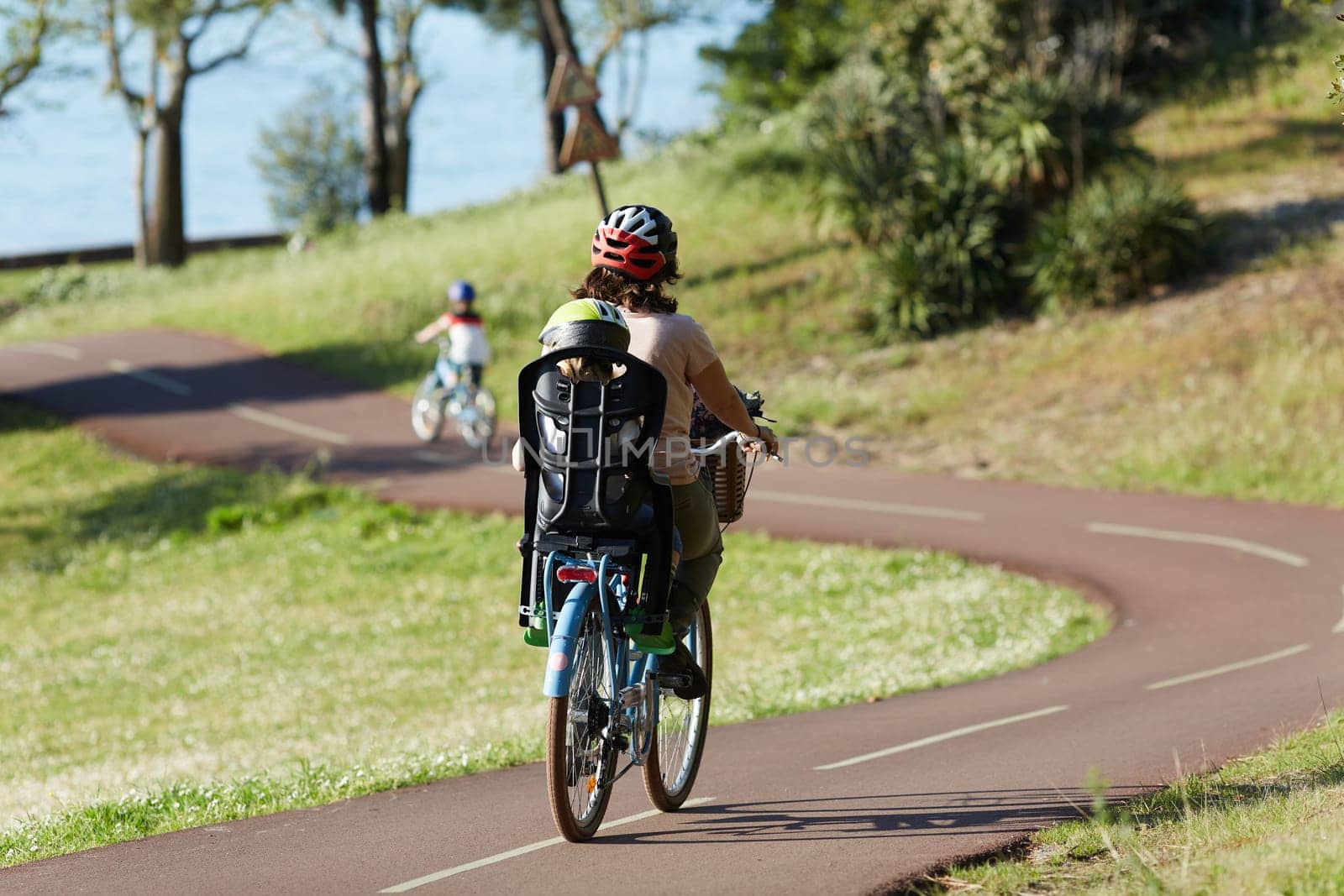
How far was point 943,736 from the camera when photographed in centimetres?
819

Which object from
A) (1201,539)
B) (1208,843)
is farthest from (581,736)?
(1201,539)

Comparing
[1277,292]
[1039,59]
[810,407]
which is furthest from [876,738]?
[1039,59]

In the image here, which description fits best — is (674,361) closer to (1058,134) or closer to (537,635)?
(537,635)

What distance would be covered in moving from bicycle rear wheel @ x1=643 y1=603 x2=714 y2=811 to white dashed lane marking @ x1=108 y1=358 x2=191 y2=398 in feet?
79.2

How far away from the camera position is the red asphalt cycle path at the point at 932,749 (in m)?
5.58

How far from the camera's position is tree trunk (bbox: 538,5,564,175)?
46.6 m

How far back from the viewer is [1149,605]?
13320 millimetres

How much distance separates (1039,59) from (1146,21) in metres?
5.82

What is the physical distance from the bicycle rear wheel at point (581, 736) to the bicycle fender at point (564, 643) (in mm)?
48

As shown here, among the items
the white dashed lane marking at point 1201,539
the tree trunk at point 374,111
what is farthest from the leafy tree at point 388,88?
the white dashed lane marking at point 1201,539

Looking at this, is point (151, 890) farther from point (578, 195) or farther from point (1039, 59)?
point (578, 195)

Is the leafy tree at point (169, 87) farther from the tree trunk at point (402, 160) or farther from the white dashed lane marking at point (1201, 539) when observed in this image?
the white dashed lane marking at point (1201, 539)

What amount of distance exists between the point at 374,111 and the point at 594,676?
4420 centimetres

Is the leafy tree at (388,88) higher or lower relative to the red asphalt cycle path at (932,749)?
higher
